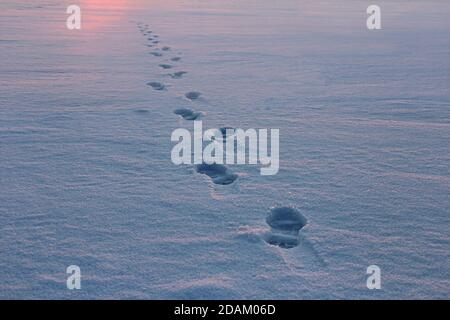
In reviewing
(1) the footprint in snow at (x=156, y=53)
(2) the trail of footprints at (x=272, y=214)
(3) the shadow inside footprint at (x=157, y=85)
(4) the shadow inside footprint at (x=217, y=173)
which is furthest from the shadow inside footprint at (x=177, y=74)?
(4) the shadow inside footprint at (x=217, y=173)

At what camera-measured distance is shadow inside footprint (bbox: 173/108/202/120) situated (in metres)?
2.51

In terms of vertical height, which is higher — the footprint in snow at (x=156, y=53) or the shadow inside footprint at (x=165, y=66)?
the footprint in snow at (x=156, y=53)

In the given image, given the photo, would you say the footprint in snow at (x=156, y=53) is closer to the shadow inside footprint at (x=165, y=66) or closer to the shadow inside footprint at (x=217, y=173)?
the shadow inside footprint at (x=165, y=66)

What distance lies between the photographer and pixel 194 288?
1.18 metres

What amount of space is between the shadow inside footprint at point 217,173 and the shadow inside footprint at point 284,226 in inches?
11.6

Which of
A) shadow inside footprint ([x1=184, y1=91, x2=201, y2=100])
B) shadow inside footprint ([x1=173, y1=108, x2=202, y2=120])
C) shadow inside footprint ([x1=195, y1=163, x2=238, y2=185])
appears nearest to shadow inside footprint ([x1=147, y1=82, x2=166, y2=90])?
shadow inside footprint ([x1=184, y1=91, x2=201, y2=100])

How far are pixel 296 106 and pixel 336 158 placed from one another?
0.83 meters

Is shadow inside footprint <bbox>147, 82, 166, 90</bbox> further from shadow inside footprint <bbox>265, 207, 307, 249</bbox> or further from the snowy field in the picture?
shadow inside footprint <bbox>265, 207, 307, 249</bbox>

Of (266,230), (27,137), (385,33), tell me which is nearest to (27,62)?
(27,137)

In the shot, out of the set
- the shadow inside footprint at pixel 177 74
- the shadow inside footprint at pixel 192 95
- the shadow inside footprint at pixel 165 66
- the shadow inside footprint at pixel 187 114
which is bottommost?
the shadow inside footprint at pixel 187 114

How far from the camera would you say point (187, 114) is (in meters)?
2.56

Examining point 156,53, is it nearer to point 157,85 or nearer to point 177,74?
point 177,74

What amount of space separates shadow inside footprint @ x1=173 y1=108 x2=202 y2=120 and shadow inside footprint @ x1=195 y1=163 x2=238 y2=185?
2.20 feet

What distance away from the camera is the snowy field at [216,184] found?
1.24 meters
